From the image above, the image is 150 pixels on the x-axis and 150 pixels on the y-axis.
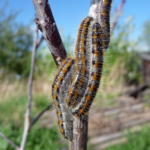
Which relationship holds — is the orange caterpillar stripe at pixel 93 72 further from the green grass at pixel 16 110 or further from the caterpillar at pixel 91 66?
the green grass at pixel 16 110

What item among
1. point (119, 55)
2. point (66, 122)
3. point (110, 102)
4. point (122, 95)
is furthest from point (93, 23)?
point (119, 55)

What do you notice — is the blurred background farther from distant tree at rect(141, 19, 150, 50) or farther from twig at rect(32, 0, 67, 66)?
distant tree at rect(141, 19, 150, 50)

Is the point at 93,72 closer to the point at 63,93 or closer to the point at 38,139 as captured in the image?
the point at 63,93

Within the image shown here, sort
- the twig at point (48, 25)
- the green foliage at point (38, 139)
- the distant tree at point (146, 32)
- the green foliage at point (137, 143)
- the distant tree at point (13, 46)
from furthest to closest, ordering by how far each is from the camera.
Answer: the distant tree at point (146, 32) < the distant tree at point (13, 46) < the green foliage at point (137, 143) < the green foliage at point (38, 139) < the twig at point (48, 25)

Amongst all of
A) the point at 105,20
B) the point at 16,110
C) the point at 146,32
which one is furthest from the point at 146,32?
the point at 105,20

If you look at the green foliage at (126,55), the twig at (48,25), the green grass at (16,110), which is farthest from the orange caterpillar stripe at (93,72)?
the green foliage at (126,55)

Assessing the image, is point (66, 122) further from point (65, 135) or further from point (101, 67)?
point (101, 67)

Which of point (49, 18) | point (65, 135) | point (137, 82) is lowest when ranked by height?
point (137, 82)

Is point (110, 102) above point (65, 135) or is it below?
below
